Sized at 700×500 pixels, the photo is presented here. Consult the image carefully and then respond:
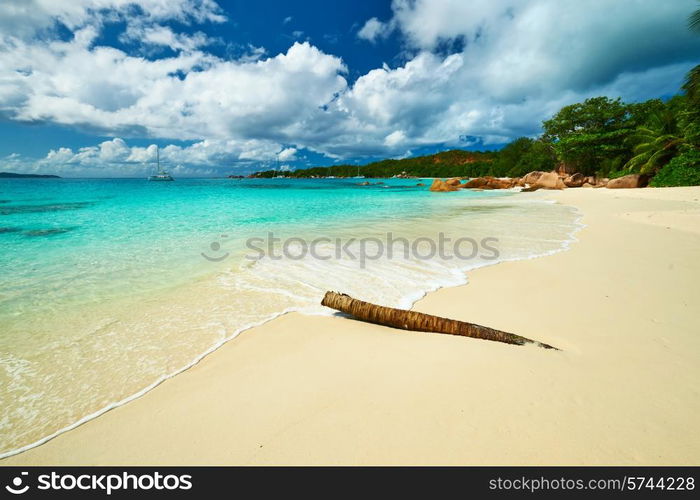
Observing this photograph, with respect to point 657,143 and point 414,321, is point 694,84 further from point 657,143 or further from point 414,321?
point 414,321

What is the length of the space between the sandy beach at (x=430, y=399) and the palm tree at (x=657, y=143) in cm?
3321

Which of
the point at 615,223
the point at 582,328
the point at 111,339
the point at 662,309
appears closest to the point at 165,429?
the point at 111,339

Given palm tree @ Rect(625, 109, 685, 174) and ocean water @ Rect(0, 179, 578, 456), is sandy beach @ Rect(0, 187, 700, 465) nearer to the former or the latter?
ocean water @ Rect(0, 179, 578, 456)

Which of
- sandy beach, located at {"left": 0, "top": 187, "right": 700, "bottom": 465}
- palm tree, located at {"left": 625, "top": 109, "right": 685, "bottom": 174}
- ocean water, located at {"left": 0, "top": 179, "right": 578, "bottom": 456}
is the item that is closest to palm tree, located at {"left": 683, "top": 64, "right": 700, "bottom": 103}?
palm tree, located at {"left": 625, "top": 109, "right": 685, "bottom": 174}

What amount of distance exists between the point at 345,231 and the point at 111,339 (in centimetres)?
911

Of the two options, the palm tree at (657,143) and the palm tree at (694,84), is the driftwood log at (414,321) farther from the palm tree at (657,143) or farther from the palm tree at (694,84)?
the palm tree at (657,143)

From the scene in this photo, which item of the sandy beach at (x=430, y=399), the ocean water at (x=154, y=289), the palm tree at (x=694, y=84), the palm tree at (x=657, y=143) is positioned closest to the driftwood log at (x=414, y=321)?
the sandy beach at (x=430, y=399)

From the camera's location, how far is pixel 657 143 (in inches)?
1084

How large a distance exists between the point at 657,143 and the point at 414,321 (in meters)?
39.4

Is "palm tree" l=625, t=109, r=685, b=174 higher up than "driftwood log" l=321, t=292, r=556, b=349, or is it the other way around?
"palm tree" l=625, t=109, r=685, b=174

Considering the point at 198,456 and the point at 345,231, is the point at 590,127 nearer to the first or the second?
the point at 345,231

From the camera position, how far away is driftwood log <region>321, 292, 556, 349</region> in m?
3.19

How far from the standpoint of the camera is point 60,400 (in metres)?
2.65

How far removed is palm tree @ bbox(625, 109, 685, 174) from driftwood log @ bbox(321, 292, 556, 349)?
1370 inches
